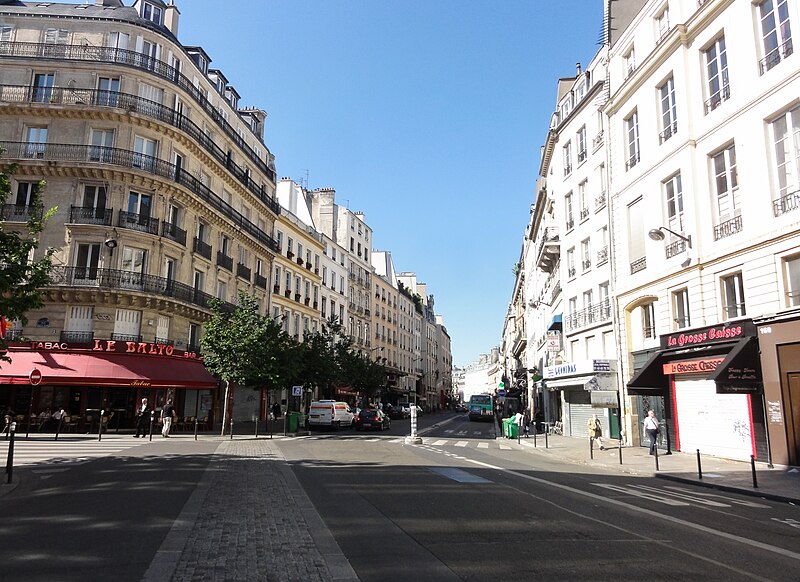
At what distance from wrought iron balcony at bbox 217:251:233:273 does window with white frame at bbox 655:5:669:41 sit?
2458 centimetres

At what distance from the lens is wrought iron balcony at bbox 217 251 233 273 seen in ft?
109

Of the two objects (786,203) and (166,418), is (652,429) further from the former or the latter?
(166,418)

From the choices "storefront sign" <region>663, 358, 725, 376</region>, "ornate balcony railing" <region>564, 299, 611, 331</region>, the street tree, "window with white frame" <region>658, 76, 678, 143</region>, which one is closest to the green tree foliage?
the street tree

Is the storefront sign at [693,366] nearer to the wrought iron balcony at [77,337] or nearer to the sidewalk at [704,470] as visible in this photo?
the sidewalk at [704,470]

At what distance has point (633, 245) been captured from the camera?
23641 millimetres

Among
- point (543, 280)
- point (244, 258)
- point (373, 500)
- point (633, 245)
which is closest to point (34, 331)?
point (244, 258)

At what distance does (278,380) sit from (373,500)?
1963 cm

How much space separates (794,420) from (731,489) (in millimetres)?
4267

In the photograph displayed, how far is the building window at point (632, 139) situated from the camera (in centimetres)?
2391

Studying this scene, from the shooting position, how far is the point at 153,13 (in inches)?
1217

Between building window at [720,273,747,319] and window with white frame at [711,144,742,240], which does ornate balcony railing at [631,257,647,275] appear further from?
building window at [720,273,747,319]

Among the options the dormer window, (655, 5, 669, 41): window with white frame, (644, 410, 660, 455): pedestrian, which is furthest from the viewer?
the dormer window

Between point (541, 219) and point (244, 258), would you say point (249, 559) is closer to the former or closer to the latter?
point (244, 258)

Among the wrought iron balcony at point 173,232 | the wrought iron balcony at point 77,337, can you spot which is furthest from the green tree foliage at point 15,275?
the wrought iron balcony at point 173,232
